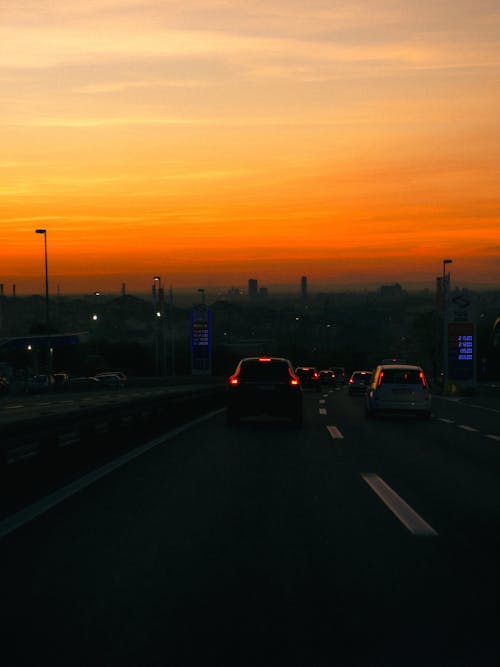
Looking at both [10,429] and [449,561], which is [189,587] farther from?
[10,429]

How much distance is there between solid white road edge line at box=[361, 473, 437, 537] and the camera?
9.36m

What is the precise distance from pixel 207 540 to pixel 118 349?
474 feet

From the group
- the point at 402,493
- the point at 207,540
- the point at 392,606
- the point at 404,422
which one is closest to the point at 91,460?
the point at 402,493

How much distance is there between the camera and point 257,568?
300 inches

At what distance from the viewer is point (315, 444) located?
19516mm

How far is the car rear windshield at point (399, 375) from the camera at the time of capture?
29.7m

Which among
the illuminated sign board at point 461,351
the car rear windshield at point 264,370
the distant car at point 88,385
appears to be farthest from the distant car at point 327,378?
the car rear windshield at point 264,370

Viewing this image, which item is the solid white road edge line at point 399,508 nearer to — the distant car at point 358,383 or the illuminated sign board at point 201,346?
the distant car at point 358,383

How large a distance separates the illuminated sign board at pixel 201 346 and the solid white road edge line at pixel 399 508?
76.5 m

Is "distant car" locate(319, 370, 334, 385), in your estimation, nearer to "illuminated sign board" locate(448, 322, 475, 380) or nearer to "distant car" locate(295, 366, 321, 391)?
"illuminated sign board" locate(448, 322, 475, 380)

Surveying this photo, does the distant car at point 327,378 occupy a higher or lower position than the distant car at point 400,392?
lower

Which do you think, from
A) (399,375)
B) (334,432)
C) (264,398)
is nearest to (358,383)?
(399,375)

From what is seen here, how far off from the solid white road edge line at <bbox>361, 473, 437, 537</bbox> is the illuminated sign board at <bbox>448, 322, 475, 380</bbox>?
4902cm

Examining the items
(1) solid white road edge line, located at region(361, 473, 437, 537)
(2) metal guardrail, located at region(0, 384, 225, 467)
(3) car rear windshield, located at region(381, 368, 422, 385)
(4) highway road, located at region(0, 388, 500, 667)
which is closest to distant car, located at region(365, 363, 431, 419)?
(3) car rear windshield, located at region(381, 368, 422, 385)
